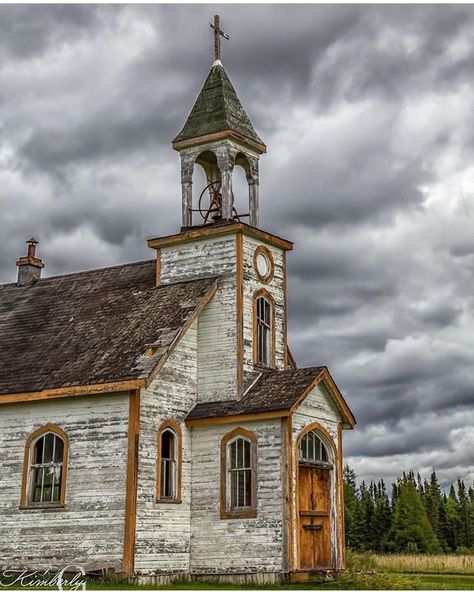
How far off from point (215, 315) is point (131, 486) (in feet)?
19.7

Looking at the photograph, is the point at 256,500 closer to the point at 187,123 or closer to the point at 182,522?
the point at 182,522

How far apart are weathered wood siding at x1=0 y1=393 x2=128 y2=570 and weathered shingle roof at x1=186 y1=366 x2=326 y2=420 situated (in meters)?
2.72

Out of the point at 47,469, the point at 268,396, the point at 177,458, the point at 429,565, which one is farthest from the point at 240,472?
the point at 429,565

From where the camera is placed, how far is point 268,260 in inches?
1136

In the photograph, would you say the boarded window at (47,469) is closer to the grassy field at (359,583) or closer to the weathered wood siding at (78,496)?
the weathered wood siding at (78,496)

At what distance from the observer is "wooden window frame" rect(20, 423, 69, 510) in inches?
982

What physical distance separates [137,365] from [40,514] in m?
5.00

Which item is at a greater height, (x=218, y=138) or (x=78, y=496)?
(x=218, y=138)

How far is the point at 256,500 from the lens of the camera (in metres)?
24.6

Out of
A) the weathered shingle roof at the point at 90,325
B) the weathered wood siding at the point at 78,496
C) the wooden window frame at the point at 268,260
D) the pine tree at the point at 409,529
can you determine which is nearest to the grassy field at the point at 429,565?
the wooden window frame at the point at 268,260

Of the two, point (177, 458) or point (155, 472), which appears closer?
point (155, 472)

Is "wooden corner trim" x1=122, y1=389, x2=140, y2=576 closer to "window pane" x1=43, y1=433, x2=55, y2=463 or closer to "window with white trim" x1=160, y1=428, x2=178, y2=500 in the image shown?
"window with white trim" x1=160, y1=428, x2=178, y2=500

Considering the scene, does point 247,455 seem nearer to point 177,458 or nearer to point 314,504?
point 177,458

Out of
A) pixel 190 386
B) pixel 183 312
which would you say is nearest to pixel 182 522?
pixel 190 386
